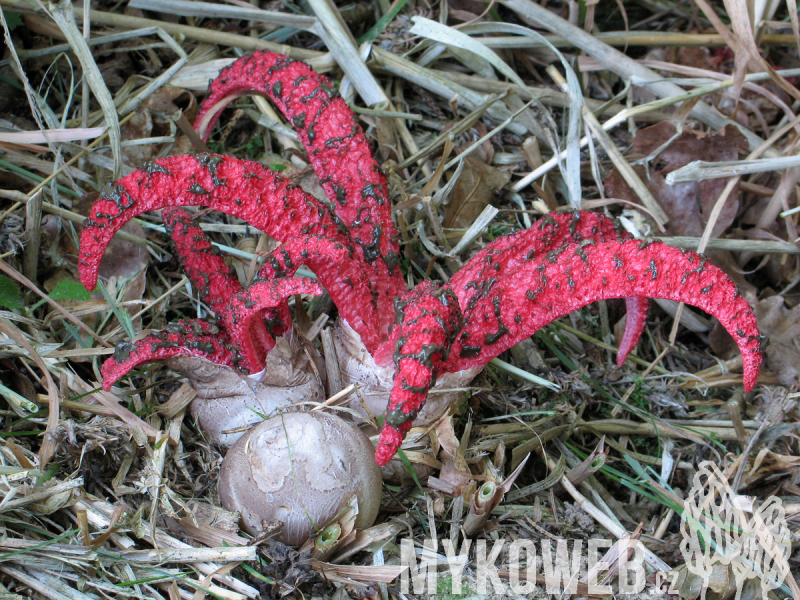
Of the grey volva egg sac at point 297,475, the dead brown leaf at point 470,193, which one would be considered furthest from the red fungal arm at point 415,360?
the dead brown leaf at point 470,193

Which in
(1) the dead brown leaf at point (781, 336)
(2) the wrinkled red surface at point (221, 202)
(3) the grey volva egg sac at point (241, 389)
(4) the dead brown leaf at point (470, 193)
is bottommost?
(1) the dead brown leaf at point (781, 336)

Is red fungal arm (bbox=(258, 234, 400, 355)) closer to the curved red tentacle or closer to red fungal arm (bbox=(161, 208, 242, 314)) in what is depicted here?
the curved red tentacle

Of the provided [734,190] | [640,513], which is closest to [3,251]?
[640,513]

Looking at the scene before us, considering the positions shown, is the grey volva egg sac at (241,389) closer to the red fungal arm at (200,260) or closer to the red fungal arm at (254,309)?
the red fungal arm at (254,309)

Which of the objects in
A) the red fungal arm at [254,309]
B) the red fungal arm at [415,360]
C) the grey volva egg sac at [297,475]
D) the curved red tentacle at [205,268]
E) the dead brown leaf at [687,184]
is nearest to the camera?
the red fungal arm at [415,360]

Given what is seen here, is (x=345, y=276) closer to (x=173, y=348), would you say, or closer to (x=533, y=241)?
(x=173, y=348)

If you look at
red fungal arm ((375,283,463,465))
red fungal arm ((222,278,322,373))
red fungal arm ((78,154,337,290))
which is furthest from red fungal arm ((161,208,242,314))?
red fungal arm ((375,283,463,465))
